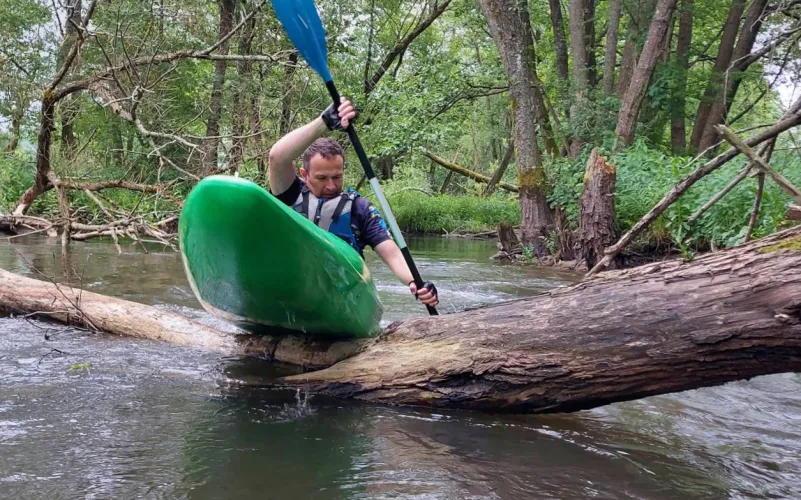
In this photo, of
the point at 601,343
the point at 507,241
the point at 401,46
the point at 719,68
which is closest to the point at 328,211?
the point at 601,343

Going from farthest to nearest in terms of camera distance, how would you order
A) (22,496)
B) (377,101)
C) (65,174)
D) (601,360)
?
1. (377,101)
2. (65,174)
3. (601,360)
4. (22,496)

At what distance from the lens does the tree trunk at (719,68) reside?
375 inches

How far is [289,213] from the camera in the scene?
237cm

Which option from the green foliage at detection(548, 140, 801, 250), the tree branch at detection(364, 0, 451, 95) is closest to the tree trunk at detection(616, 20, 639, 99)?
the green foliage at detection(548, 140, 801, 250)

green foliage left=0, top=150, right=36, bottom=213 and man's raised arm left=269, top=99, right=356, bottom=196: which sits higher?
green foliage left=0, top=150, right=36, bottom=213

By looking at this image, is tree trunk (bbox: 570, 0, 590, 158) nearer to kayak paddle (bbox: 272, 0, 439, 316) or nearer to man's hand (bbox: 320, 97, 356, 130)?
kayak paddle (bbox: 272, 0, 439, 316)

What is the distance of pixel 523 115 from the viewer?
9062 mm

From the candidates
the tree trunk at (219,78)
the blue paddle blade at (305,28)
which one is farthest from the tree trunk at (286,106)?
the blue paddle blade at (305,28)

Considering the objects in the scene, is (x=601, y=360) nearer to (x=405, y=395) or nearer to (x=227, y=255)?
(x=405, y=395)

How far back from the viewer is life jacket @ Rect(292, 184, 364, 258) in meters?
3.02

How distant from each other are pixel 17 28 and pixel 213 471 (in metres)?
15.0

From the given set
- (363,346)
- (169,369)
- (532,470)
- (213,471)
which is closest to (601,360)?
(532,470)

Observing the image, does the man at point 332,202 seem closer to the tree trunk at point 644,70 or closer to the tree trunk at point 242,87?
the tree trunk at point 242,87

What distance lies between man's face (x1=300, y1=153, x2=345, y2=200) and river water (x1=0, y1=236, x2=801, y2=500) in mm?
898
